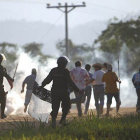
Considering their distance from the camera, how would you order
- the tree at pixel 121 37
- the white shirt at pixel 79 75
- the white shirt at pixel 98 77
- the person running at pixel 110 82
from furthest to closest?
the tree at pixel 121 37 < the white shirt at pixel 98 77 < the person running at pixel 110 82 < the white shirt at pixel 79 75

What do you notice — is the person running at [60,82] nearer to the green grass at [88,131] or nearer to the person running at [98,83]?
the green grass at [88,131]

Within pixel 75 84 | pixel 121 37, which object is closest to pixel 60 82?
pixel 75 84

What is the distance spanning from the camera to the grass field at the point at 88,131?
1341 cm

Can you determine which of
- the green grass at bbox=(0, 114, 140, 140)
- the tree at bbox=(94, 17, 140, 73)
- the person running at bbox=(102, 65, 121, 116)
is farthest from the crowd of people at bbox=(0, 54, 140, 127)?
the tree at bbox=(94, 17, 140, 73)

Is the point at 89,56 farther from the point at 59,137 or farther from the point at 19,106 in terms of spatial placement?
the point at 59,137

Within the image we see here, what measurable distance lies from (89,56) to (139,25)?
62300 mm

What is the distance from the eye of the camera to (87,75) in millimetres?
22281

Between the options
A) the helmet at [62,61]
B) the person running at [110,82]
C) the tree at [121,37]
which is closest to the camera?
the helmet at [62,61]

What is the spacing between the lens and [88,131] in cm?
1428

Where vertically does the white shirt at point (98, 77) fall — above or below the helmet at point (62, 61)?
below

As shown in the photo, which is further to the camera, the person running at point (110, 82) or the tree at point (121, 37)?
the tree at point (121, 37)

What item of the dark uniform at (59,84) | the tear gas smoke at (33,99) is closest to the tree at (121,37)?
the tear gas smoke at (33,99)

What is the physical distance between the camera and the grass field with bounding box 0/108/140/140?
13406 mm

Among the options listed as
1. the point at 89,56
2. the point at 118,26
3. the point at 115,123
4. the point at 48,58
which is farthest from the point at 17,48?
the point at 115,123
